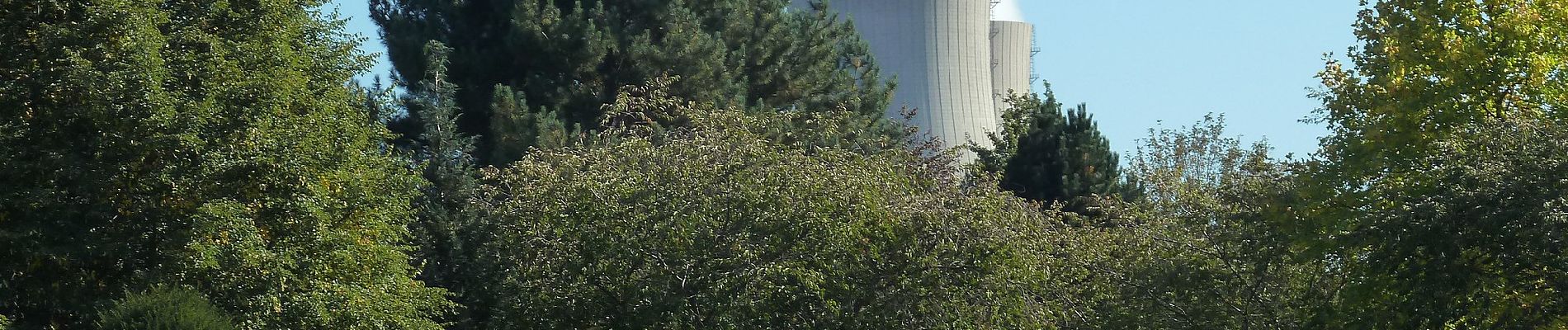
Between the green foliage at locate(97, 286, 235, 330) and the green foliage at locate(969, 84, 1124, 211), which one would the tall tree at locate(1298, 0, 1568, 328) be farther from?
the green foliage at locate(969, 84, 1124, 211)


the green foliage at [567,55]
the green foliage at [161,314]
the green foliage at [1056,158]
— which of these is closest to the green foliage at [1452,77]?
the green foliage at [567,55]

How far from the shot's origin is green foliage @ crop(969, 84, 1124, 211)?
34.6 metres

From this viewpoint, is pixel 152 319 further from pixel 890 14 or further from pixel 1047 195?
pixel 890 14

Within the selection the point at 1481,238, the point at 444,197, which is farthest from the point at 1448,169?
the point at 444,197

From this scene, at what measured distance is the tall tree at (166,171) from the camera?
18.1 meters

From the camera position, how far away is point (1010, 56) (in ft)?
178

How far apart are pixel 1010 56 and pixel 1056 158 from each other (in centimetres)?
1928

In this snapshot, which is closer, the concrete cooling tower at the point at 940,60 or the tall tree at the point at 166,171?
the tall tree at the point at 166,171

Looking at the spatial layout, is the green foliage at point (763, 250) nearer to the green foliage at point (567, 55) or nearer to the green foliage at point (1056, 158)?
the green foliage at point (567, 55)

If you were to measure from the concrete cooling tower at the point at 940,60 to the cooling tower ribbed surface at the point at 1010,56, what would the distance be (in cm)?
357

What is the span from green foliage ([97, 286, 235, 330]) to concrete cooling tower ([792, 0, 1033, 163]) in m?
32.2

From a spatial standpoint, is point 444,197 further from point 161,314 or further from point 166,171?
point 161,314

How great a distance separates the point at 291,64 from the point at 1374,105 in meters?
11.9

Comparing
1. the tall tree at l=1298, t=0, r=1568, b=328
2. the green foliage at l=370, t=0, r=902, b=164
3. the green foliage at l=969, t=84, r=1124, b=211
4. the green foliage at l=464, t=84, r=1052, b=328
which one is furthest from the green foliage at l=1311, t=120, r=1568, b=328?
the green foliage at l=969, t=84, r=1124, b=211
